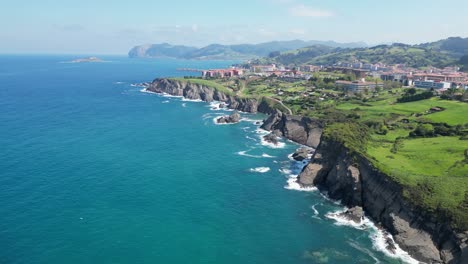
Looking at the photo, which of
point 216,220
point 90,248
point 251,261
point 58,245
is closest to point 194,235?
point 216,220

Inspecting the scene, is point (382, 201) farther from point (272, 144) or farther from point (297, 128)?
point (297, 128)

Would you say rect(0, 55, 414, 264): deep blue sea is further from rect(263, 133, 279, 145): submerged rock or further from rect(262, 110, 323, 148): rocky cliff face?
rect(262, 110, 323, 148): rocky cliff face

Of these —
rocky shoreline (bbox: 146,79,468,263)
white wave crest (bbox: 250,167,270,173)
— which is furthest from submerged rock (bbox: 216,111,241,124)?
rocky shoreline (bbox: 146,79,468,263)

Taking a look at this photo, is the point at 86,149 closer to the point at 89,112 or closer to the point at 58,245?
the point at 58,245

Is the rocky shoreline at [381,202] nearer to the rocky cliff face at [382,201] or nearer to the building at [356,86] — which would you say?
the rocky cliff face at [382,201]

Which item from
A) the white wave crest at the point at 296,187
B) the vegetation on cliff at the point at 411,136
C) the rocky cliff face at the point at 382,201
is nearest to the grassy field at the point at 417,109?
the vegetation on cliff at the point at 411,136
